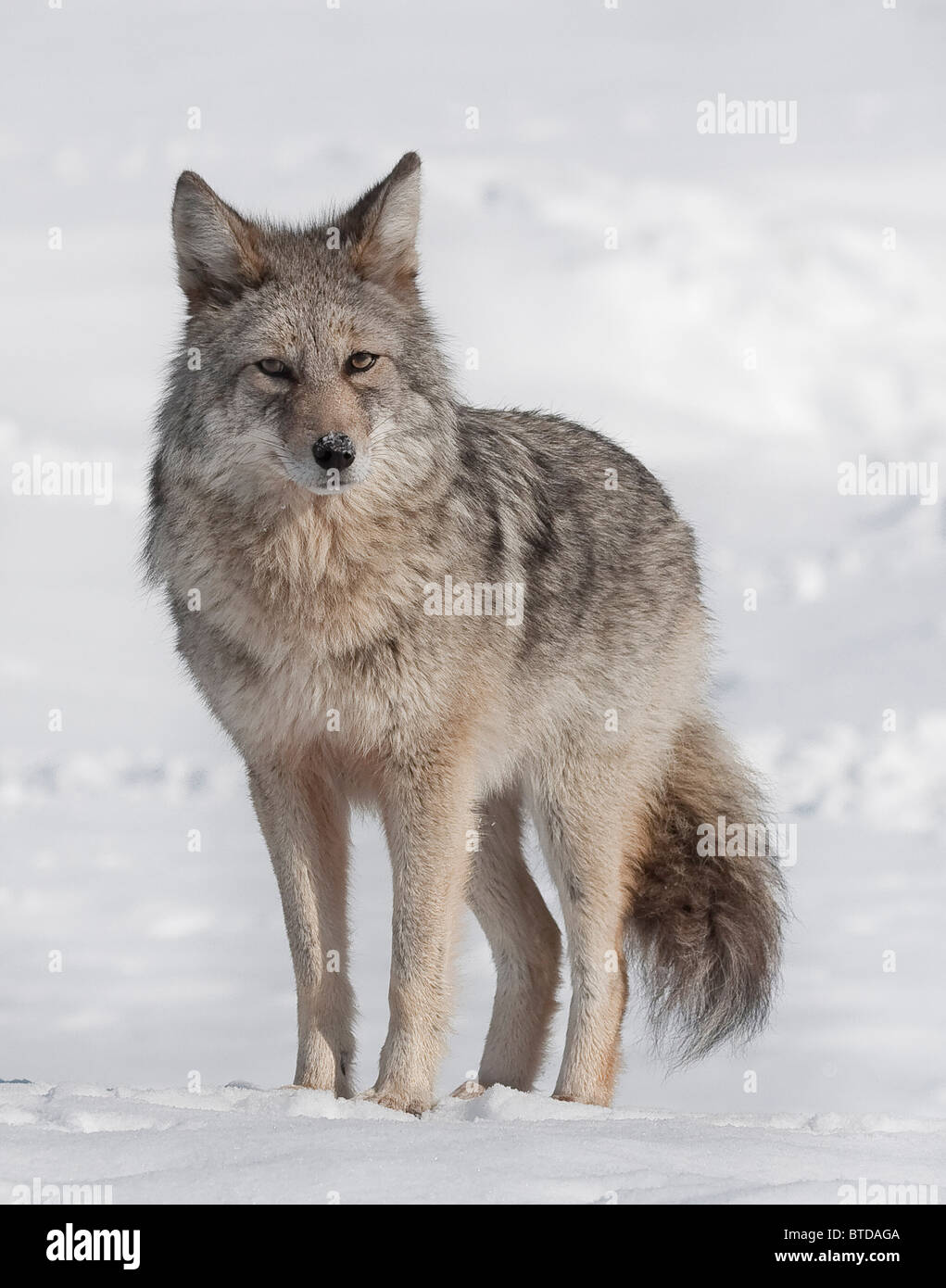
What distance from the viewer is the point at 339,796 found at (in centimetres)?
630

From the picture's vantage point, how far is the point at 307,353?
5.53 meters

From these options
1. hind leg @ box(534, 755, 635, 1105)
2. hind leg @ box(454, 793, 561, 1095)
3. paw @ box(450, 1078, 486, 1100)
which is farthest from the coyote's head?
paw @ box(450, 1078, 486, 1100)

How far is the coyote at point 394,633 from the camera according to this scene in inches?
224

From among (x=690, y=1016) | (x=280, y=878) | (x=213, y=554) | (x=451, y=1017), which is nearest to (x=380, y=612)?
(x=213, y=554)

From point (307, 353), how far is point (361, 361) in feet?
0.73

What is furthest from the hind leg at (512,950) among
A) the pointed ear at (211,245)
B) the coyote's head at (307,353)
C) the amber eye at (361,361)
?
the pointed ear at (211,245)

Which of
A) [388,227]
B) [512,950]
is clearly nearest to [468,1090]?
[512,950]

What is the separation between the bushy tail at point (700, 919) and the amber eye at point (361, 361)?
281 cm

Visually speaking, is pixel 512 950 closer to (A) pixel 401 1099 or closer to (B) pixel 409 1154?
(A) pixel 401 1099

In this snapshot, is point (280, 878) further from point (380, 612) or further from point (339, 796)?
point (380, 612)

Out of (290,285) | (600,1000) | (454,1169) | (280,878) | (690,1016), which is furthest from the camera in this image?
(690,1016)

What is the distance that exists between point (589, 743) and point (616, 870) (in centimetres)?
60

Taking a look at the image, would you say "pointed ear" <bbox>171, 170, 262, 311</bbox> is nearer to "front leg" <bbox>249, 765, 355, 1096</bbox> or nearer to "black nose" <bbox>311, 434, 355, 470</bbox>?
"black nose" <bbox>311, 434, 355, 470</bbox>

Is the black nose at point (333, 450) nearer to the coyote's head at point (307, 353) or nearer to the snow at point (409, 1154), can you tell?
the coyote's head at point (307, 353)
